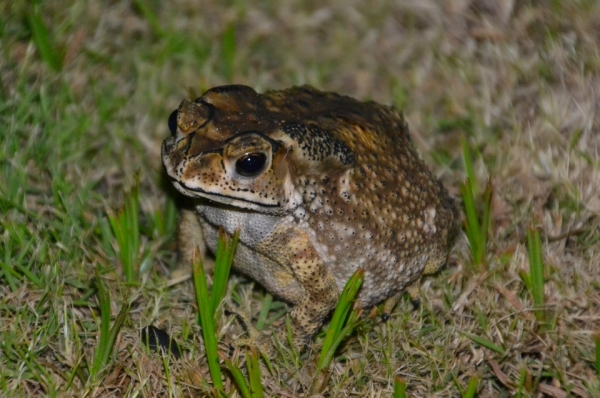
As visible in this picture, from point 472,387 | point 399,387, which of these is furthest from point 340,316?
point 472,387

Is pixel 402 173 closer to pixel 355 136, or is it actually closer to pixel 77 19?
pixel 355 136

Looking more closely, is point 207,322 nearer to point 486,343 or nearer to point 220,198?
point 220,198

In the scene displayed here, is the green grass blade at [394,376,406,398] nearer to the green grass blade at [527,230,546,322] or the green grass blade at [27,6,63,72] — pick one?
the green grass blade at [527,230,546,322]

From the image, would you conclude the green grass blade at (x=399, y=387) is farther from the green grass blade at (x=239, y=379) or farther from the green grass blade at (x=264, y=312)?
the green grass blade at (x=264, y=312)

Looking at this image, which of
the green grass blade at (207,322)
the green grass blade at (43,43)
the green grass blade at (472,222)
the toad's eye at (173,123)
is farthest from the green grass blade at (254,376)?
the green grass blade at (43,43)

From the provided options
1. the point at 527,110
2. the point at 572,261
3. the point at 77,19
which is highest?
the point at 77,19

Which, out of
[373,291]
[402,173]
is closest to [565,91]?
[402,173]

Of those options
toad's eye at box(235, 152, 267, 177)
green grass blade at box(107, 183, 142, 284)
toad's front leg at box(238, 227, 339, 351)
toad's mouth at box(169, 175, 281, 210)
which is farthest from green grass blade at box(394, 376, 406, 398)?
green grass blade at box(107, 183, 142, 284)
